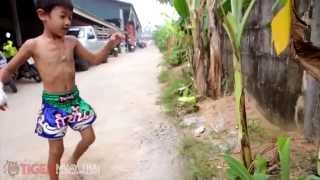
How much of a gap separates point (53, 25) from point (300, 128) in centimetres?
225

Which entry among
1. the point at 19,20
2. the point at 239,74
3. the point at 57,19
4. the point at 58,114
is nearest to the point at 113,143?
the point at 58,114

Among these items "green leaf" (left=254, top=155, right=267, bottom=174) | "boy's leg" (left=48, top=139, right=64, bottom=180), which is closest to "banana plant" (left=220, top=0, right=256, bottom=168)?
"green leaf" (left=254, top=155, right=267, bottom=174)

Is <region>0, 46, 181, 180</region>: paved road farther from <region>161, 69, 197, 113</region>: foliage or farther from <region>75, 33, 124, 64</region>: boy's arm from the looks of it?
<region>75, 33, 124, 64</region>: boy's arm


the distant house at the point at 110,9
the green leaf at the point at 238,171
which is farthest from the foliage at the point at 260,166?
the distant house at the point at 110,9

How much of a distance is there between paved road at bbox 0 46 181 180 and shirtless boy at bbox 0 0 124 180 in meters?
0.66

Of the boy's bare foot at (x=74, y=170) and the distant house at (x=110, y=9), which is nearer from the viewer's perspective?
the boy's bare foot at (x=74, y=170)

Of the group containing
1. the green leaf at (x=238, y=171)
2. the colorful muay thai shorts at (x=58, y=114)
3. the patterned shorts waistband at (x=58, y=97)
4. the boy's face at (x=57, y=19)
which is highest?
the boy's face at (x=57, y=19)

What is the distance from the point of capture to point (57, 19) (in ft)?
9.93

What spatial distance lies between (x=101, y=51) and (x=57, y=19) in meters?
0.44

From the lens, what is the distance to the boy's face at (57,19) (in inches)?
119

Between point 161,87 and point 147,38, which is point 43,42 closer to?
point 161,87

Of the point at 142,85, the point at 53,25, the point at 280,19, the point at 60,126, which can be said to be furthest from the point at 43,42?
the point at 142,85

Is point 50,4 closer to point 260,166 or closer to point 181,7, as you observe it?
point 260,166

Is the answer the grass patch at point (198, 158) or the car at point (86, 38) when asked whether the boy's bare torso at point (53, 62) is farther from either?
the car at point (86, 38)
